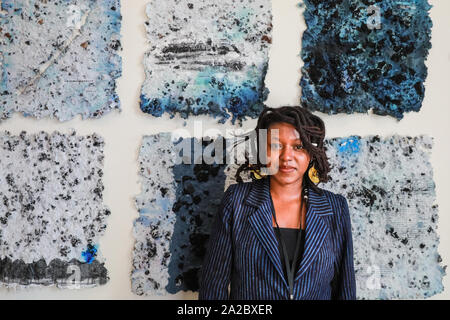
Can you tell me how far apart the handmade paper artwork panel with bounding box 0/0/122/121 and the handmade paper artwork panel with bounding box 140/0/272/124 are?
0.53 ft

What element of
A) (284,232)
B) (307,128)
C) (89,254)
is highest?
(307,128)

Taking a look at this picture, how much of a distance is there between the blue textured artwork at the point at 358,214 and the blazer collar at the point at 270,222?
0.23m

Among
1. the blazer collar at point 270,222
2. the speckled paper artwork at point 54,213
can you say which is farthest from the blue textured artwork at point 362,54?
the speckled paper artwork at point 54,213

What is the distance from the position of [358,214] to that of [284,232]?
42cm

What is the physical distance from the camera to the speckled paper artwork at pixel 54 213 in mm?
1311

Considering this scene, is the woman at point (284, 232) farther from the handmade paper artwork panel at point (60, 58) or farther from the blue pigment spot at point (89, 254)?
the handmade paper artwork panel at point (60, 58)

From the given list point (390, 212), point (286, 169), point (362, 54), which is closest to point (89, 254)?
point (286, 169)

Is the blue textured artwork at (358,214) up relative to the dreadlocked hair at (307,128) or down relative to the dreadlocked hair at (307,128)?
down

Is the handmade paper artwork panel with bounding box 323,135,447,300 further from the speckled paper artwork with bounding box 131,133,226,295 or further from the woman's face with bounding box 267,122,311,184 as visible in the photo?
the speckled paper artwork with bounding box 131,133,226,295

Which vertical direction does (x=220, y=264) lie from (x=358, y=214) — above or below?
below

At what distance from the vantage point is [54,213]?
1319 mm

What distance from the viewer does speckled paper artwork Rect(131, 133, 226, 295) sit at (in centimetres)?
129

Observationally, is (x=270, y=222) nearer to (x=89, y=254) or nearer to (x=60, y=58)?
(x=89, y=254)

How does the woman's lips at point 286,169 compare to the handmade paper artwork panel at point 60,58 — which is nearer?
the woman's lips at point 286,169
